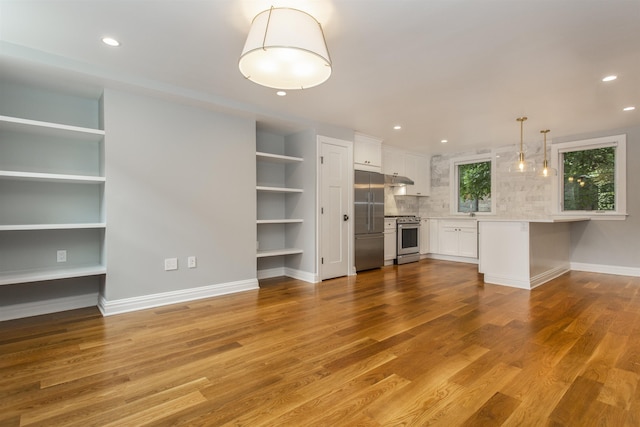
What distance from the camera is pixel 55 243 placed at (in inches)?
132

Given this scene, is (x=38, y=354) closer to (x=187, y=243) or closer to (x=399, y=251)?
(x=187, y=243)

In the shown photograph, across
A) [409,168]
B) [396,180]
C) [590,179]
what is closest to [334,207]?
[396,180]

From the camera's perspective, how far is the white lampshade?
1894 millimetres

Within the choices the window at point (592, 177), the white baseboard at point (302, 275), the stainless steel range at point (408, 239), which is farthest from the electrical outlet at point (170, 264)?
the window at point (592, 177)

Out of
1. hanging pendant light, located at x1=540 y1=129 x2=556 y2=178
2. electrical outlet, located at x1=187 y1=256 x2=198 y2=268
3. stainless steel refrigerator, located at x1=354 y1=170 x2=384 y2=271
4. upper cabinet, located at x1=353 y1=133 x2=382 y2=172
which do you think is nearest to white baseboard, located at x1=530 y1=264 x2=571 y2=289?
hanging pendant light, located at x1=540 y1=129 x2=556 y2=178

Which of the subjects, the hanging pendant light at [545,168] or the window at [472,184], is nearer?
the hanging pendant light at [545,168]

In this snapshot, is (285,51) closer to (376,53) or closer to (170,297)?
(376,53)

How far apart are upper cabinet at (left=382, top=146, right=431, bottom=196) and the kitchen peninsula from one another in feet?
7.86

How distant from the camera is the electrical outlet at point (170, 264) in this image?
3.62 meters

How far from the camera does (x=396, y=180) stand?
673 cm

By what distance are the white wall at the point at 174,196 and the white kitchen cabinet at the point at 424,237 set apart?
4.19m

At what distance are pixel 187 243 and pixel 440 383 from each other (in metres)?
3.03

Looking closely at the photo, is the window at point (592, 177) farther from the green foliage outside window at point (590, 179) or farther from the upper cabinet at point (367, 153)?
the upper cabinet at point (367, 153)

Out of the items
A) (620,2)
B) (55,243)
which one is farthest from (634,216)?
(55,243)
